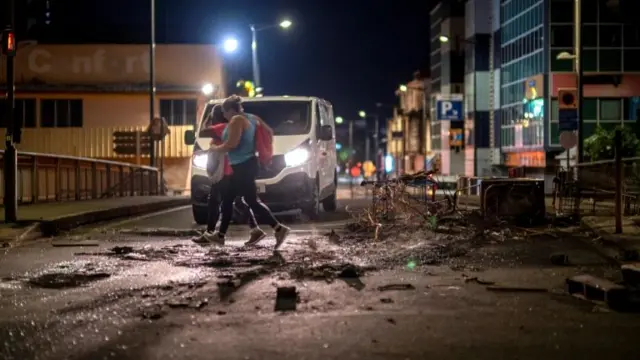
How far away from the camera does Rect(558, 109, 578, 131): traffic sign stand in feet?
81.9

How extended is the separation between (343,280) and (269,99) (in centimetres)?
858

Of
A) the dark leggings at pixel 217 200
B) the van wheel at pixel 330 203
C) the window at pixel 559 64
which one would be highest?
the window at pixel 559 64

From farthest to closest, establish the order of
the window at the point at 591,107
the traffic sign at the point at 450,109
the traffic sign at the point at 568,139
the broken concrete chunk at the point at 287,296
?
the traffic sign at the point at 450,109 → the window at the point at 591,107 → the traffic sign at the point at 568,139 → the broken concrete chunk at the point at 287,296

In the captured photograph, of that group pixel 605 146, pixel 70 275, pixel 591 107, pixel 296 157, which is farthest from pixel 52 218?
pixel 591 107

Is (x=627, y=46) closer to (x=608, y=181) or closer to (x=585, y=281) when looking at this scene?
(x=608, y=181)

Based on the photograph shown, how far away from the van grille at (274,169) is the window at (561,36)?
118ft

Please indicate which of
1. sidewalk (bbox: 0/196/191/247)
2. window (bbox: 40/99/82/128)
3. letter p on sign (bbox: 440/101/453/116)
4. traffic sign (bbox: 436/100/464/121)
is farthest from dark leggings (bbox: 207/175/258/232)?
letter p on sign (bbox: 440/101/453/116)

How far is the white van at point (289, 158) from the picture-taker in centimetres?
1412

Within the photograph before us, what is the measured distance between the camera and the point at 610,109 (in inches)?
1823

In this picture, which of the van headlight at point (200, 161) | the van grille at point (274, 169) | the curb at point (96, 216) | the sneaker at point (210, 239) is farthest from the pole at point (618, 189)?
the curb at point (96, 216)

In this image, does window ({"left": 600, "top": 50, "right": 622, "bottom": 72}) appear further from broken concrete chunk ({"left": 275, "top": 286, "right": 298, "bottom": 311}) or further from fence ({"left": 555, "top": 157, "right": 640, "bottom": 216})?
broken concrete chunk ({"left": 275, "top": 286, "right": 298, "bottom": 311})

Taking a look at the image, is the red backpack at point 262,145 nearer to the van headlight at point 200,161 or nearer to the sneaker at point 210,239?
the sneaker at point 210,239

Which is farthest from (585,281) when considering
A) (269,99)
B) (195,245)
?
(269,99)

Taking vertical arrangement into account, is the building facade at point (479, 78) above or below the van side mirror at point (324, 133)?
above
